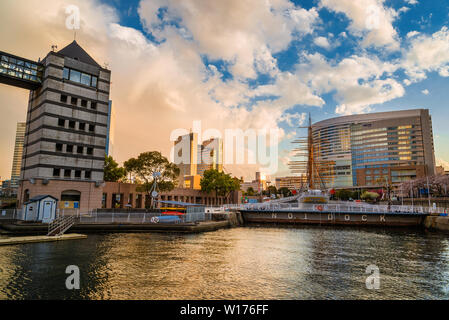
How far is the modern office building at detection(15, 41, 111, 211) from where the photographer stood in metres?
48.2

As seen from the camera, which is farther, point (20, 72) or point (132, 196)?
point (132, 196)

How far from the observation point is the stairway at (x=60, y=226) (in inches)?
1298

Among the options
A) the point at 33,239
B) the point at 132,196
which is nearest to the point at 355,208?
the point at 132,196

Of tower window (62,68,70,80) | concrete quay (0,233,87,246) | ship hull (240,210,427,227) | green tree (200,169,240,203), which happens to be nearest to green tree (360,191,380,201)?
green tree (200,169,240,203)

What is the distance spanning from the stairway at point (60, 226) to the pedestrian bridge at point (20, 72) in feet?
92.6

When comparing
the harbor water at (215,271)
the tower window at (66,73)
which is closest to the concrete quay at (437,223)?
the harbor water at (215,271)

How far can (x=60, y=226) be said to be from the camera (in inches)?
1351

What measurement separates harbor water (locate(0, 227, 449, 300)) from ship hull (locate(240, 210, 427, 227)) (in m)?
29.0

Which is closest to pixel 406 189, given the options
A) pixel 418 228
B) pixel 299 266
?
pixel 418 228

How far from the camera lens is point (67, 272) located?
60.7 ft

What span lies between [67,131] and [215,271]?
43632 millimetres

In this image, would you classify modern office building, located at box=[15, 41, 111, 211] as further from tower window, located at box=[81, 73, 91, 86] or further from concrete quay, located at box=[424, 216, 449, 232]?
concrete quay, located at box=[424, 216, 449, 232]

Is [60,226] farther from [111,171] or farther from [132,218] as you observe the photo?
[111,171]

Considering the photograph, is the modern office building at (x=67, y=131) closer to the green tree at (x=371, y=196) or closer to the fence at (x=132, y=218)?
the fence at (x=132, y=218)
